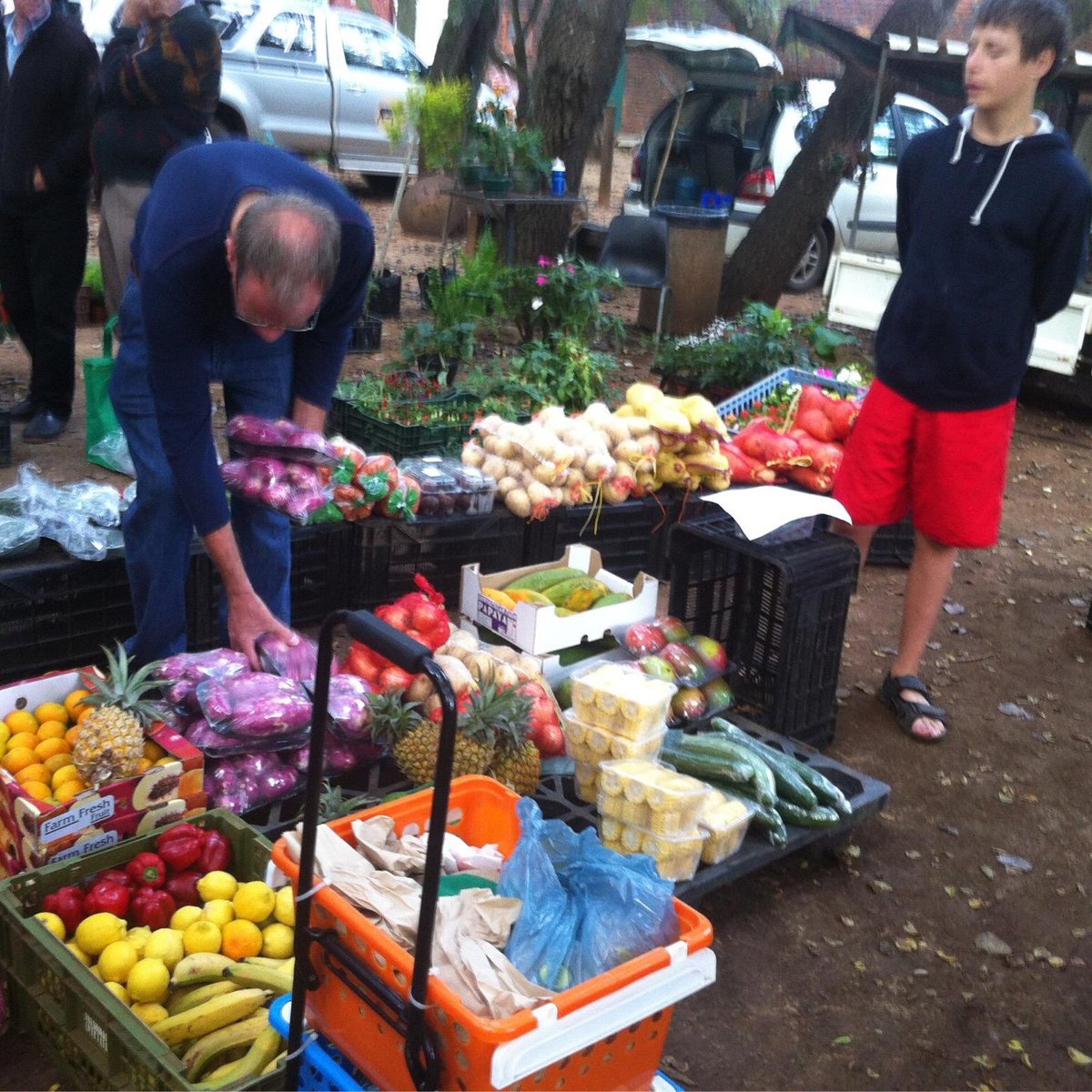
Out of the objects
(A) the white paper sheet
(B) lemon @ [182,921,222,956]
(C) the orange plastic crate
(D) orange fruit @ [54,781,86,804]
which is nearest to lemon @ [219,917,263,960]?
(B) lemon @ [182,921,222,956]

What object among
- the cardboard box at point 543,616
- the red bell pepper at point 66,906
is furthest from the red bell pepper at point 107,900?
the cardboard box at point 543,616

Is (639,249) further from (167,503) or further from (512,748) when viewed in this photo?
(512,748)

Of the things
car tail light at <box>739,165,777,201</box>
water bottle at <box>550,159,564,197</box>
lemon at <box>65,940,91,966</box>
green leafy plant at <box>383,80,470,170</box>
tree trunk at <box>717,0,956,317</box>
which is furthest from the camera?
car tail light at <box>739,165,777,201</box>

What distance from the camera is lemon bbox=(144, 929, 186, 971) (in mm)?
2402

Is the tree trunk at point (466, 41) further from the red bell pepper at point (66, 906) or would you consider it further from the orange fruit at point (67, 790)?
the red bell pepper at point (66, 906)

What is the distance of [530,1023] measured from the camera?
5.84 feet

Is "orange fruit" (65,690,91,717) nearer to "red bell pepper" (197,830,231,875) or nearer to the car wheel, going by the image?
"red bell pepper" (197,830,231,875)

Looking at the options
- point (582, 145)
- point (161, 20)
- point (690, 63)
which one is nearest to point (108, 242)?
point (161, 20)

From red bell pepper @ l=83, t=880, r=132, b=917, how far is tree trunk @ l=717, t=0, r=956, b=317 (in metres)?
7.35

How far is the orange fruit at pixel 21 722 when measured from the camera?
9.62ft

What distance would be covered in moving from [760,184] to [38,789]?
956cm

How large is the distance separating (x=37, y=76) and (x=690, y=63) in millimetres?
7173

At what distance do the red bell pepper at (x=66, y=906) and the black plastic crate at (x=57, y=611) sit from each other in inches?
53.0

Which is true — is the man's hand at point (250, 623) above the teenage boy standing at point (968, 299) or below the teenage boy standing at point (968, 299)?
below
